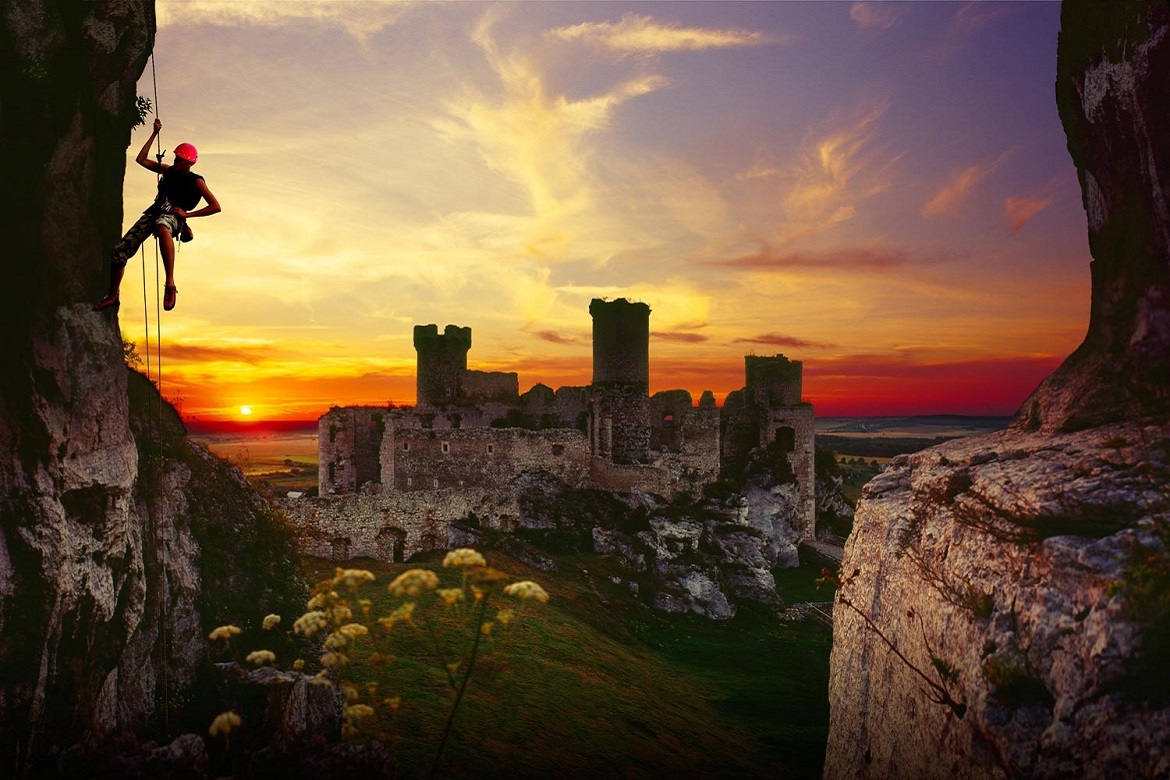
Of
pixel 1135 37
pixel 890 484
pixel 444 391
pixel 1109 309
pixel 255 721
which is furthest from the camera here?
pixel 444 391

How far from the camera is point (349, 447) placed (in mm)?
41219

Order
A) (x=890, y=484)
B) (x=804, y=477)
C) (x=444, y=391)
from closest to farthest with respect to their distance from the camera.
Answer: (x=890, y=484), (x=444, y=391), (x=804, y=477)

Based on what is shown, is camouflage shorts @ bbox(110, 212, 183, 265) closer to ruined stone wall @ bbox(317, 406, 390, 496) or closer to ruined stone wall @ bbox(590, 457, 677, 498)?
ruined stone wall @ bbox(590, 457, 677, 498)

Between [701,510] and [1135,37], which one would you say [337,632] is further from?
[701,510]

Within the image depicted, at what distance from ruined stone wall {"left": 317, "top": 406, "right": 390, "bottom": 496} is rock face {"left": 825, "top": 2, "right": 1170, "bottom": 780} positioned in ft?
119

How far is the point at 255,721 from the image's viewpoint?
337 inches

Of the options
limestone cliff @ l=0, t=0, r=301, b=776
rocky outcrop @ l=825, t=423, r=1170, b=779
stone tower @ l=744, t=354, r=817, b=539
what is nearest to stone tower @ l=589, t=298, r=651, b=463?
stone tower @ l=744, t=354, r=817, b=539

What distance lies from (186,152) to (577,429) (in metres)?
32.5

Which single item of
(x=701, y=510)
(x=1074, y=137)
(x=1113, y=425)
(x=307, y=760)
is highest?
(x=1074, y=137)

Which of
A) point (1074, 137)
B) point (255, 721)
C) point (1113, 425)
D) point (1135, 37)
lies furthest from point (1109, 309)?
point (255, 721)

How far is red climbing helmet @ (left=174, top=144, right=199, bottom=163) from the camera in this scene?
266 inches

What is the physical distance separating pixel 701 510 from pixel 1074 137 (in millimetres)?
33691

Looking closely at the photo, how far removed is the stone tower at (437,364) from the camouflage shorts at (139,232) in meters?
35.8

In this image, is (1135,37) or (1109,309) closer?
(1135,37)
